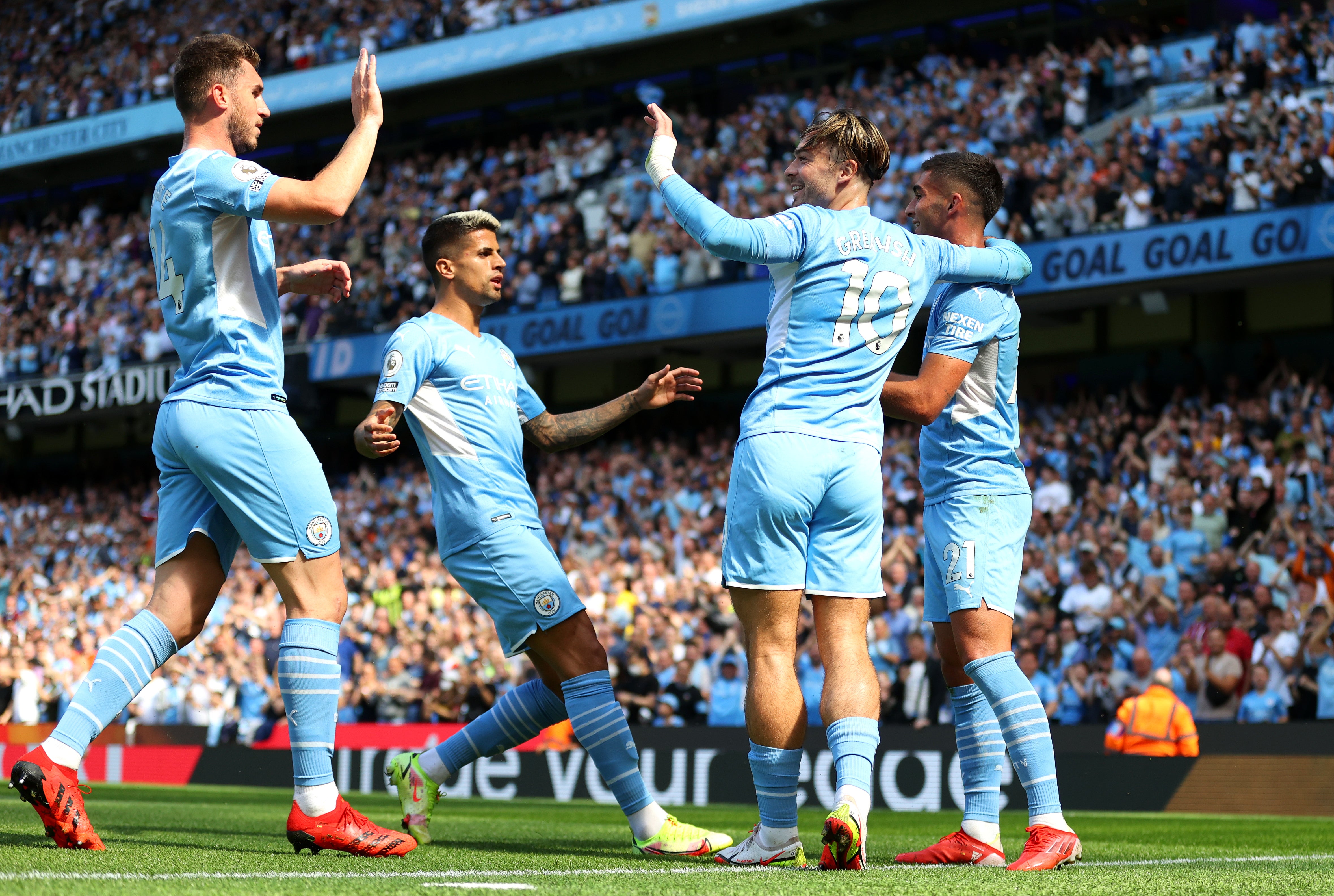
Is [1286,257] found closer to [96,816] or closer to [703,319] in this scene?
[703,319]

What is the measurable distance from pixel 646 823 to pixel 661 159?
218 centimetres

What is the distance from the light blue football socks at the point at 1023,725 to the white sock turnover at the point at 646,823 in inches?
45.5

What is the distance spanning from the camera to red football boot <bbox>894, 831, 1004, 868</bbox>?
466 centimetres

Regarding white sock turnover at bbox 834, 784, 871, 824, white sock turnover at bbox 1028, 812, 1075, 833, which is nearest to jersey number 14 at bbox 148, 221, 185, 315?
white sock turnover at bbox 834, 784, 871, 824

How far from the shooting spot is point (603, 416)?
210 inches

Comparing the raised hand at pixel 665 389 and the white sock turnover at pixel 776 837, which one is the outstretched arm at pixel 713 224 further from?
the white sock turnover at pixel 776 837

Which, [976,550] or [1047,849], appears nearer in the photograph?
[1047,849]

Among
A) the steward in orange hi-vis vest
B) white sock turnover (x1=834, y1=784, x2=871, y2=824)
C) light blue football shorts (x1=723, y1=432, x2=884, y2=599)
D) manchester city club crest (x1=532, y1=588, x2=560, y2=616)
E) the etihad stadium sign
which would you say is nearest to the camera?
white sock turnover (x1=834, y1=784, x2=871, y2=824)

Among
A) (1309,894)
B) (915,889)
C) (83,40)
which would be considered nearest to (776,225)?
(915,889)

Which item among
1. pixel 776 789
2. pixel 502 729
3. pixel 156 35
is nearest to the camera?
pixel 776 789

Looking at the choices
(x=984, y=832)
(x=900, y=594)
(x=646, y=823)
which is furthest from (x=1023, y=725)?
(x=900, y=594)

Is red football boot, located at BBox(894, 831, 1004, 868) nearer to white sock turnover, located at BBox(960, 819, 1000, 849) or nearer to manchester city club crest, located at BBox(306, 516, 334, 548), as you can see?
white sock turnover, located at BBox(960, 819, 1000, 849)

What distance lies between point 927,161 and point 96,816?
542cm

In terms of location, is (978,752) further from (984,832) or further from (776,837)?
(776,837)
